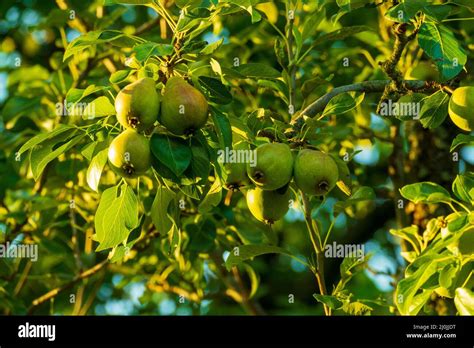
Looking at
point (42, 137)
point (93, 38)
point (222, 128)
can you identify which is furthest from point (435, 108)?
point (42, 137)

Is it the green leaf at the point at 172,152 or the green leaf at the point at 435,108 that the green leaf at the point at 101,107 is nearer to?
the green leaf at the point at 172,152

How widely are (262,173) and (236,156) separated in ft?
0.55

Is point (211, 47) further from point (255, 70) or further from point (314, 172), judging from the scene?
point (314, 172)

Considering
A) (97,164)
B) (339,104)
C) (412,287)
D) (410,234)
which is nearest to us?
(97,164)

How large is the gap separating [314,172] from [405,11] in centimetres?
53

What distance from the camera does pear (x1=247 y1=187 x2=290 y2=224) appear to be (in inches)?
89.2

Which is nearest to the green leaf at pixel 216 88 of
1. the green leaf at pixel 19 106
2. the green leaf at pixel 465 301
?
the green leaf at pixel 465 301

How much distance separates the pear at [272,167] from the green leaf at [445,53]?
0.51 meters

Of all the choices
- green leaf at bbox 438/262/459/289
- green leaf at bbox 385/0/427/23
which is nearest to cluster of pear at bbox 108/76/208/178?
green leaf at bbox 385/0/427/23

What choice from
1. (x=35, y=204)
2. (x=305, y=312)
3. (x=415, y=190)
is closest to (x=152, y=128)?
(x=415, y=190)

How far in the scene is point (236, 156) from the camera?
2.24 meters

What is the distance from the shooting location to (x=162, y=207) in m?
2.40

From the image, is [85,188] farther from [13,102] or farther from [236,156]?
[236,156]

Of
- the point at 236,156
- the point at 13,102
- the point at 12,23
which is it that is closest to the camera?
the point at 236,156
